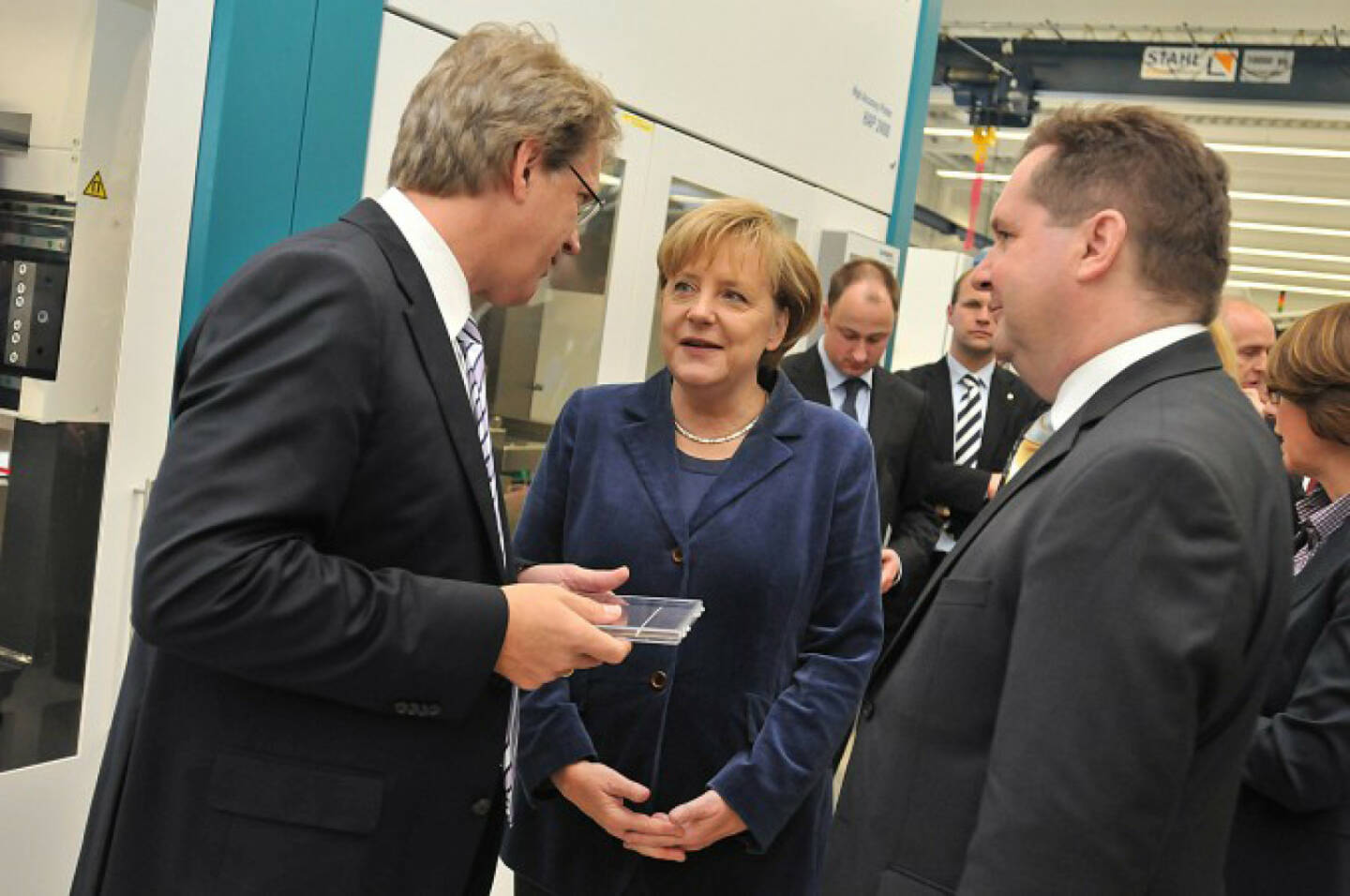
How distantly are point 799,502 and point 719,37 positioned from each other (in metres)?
2.20

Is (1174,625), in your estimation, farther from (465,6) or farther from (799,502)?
(465,6)

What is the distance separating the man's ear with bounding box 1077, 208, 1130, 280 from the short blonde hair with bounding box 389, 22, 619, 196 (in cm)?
65

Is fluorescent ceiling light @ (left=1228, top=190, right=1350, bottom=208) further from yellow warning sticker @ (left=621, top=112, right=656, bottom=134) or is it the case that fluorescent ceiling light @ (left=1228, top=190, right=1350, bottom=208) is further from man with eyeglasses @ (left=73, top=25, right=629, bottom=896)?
man with eyeglasses @ (left=73, top=25, right=629, bottom=896)

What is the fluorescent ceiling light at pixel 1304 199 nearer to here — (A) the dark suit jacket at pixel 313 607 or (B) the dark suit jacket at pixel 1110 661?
(B) the dark suit jacket at pixel 1110 661

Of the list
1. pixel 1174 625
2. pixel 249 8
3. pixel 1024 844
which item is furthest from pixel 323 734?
pixel 249 8

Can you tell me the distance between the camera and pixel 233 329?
50.6 inches

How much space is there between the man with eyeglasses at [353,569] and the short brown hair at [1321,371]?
1.37m

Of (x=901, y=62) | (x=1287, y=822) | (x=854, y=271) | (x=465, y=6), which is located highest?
(x=901, y=62)

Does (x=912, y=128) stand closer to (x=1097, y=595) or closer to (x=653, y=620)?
(x=653, y=620)

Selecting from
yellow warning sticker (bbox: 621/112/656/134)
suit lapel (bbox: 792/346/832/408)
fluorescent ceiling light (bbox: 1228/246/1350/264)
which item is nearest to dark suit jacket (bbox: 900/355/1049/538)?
suit lapel (bbox: 792/346/832/408)

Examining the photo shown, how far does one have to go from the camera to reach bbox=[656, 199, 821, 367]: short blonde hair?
219cm

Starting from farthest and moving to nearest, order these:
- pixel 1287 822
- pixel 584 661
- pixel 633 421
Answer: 1. pixel 633 421
2. pixel 1287 822
3. pixel 584 661

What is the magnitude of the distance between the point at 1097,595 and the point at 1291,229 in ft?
52.4

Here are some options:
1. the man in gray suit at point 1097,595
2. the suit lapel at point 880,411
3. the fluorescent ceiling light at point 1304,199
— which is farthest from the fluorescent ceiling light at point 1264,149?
the man in gray suit at point 1097,595
